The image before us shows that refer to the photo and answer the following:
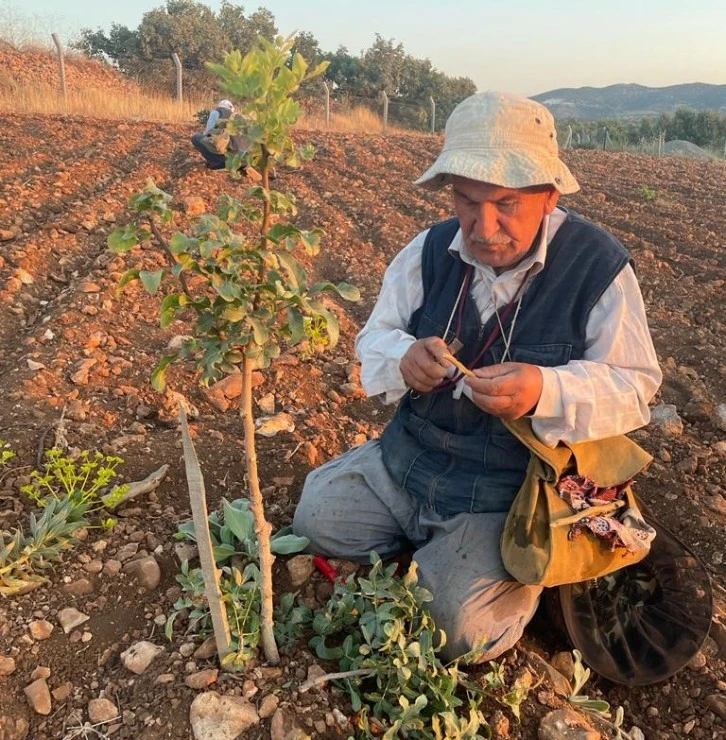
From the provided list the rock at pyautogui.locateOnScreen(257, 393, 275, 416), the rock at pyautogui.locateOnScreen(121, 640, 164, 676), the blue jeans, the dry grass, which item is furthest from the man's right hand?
the dry grass

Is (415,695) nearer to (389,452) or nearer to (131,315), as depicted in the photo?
(389,452)

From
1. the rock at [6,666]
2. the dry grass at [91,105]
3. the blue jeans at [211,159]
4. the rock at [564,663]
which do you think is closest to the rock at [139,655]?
the rock at [6,666]

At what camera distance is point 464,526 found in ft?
6.70

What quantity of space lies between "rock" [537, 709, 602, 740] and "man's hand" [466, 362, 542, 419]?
73 centimetres

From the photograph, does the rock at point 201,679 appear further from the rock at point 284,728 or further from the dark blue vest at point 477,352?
the dark blue vest at point 477,352

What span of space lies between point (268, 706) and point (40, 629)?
64 cm

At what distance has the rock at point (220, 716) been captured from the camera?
1541mm

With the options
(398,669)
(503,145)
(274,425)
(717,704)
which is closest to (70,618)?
(398,669)

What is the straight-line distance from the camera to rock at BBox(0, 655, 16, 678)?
1692 millimetres

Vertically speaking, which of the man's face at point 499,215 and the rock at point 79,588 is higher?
the man's face at point 499,215

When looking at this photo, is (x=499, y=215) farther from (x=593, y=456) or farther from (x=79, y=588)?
(x=79, y=588)

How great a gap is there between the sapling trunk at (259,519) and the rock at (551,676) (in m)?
0.70

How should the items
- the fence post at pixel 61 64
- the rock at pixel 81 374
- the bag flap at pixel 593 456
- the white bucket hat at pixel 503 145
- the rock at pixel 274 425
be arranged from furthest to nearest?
1. the fence post at pixel 61 64
2. the rock at pixel 81 374
3. the rock at pixel 274 425
4. the bag flap at pixel 593 456
5. the white bucket hat at pixel 503 145

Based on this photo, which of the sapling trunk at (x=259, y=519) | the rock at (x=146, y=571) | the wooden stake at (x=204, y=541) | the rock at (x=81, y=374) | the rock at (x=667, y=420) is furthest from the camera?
the rock at (x=667, y=420)
